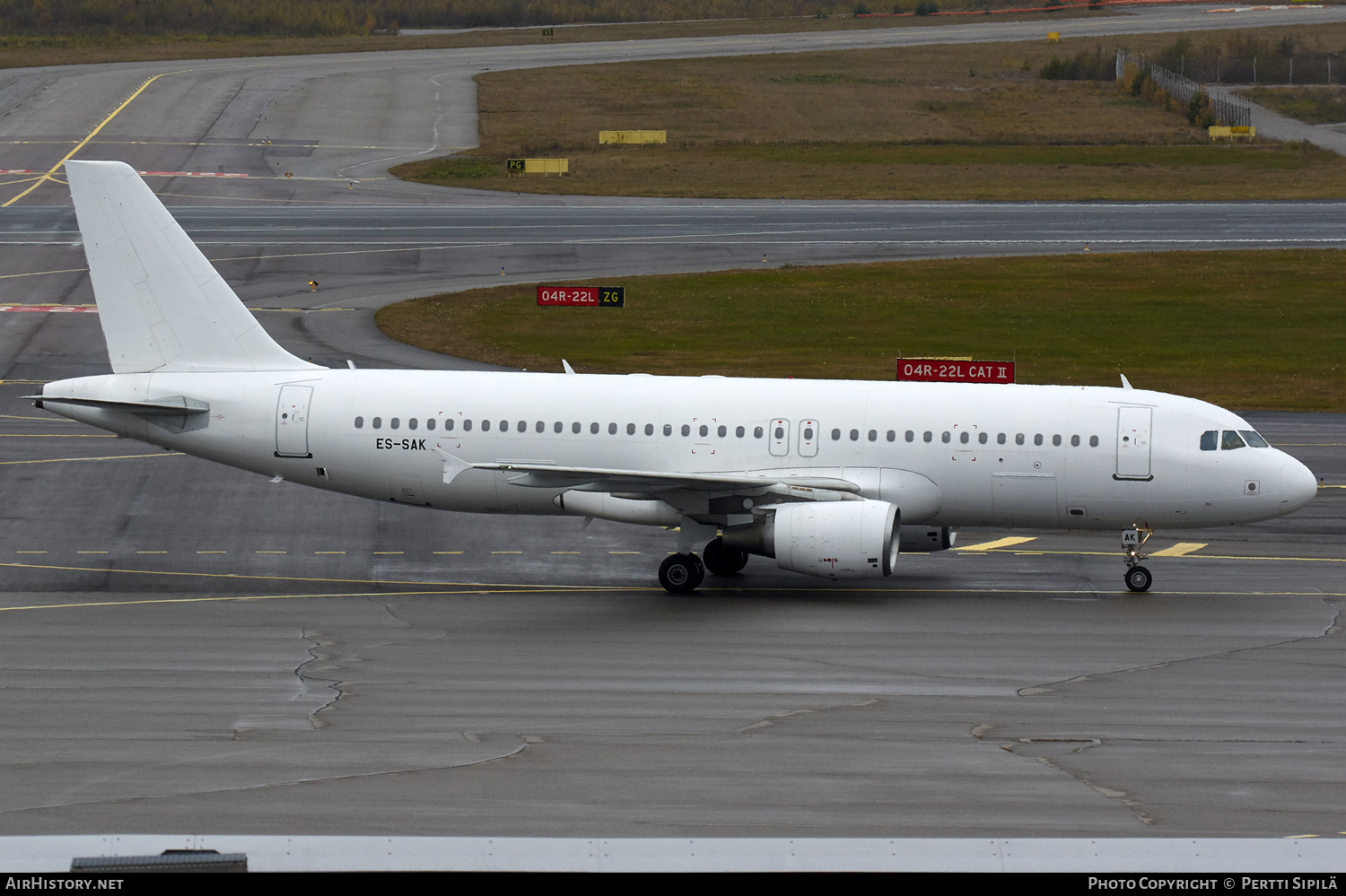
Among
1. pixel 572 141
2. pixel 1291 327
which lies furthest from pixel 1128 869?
pixel 572 141

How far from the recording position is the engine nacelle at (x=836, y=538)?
3086 cm

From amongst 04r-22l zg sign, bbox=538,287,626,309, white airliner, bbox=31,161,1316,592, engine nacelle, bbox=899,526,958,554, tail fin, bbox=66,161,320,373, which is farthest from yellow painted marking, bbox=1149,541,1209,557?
04r-22l zg sign, bbox=538,287,626,309

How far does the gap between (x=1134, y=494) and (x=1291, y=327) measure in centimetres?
3662

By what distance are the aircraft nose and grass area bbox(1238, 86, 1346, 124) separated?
114701mm

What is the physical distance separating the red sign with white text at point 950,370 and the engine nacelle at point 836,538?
1844 centimetres

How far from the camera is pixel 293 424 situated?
34.4 m

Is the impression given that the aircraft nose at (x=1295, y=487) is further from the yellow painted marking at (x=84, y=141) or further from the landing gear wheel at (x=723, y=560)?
the yellow painted marking at (x=84, y=141)

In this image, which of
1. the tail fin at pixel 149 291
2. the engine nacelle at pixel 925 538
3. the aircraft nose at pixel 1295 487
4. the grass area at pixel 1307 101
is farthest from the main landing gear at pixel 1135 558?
the grass area at pixel 1307 101

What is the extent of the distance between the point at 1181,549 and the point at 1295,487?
5.25 meters

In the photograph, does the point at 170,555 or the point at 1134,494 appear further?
the point at 170,555

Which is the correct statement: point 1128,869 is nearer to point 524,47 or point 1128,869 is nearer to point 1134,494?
point 1134,494

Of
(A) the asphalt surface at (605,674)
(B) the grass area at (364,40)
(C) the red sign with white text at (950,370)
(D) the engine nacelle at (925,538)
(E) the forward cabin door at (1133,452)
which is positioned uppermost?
(B) the grass area at (364,40)

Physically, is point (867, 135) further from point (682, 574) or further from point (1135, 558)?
point (682, 574)
